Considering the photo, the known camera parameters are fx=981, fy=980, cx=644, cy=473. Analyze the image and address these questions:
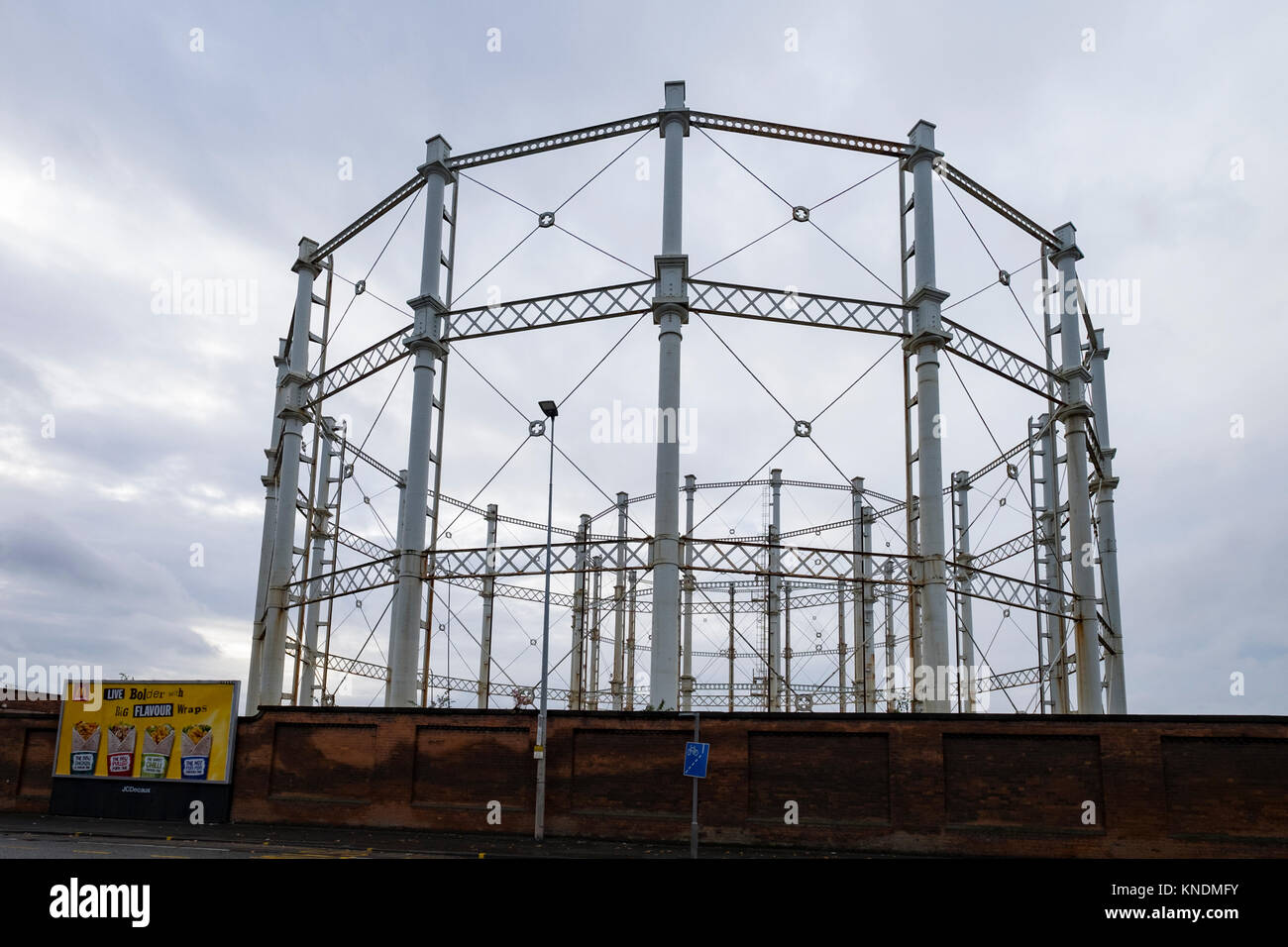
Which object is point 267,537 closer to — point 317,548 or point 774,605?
point 317,548

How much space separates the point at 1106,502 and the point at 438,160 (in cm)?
2441

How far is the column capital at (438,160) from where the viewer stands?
2659 cm

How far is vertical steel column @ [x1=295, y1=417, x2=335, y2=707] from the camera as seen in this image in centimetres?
3525

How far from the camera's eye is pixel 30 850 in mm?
15273

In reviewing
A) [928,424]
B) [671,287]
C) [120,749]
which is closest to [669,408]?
[671,287]

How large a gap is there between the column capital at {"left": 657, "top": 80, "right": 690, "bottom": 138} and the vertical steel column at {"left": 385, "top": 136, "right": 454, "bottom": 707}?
249 inches

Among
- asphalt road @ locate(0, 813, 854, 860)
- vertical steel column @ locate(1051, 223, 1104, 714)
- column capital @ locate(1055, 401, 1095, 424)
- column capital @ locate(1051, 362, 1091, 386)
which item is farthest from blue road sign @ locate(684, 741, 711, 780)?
column capital @ locate(1051, 362, 1091, 386)

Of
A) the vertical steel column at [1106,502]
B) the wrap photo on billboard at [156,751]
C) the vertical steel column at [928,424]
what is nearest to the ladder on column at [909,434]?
the vertical steel column at [928,424]

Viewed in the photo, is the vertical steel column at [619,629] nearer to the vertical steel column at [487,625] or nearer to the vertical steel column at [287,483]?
the vertical steel column at [487,625]

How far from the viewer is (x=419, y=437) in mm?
25047
